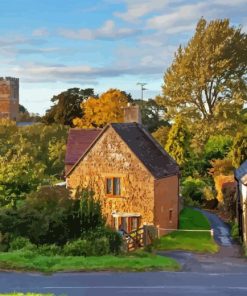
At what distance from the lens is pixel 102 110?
85.1 meters

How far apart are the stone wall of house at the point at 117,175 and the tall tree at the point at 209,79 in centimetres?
3559

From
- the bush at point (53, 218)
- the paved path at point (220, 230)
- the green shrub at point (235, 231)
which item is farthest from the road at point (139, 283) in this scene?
the green shrub at point (235, 231)

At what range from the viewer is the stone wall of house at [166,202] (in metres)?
39.6

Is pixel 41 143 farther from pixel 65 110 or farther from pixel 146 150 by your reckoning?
pixel 146 150

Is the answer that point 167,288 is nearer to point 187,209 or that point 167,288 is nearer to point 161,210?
point 161,210

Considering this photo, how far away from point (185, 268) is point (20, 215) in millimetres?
8846

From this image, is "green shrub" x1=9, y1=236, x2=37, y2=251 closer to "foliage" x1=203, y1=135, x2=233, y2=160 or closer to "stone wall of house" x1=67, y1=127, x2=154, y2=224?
"stone wall of house" x1=67, y1=127, x2=154, y2=224

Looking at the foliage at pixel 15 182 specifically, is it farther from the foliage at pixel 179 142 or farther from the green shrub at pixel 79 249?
the foliage at pixel 179 142

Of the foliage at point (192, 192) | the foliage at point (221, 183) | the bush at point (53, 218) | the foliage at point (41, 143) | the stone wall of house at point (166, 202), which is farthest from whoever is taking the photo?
the foliage at point (41, 143)

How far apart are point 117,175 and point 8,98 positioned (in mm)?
118215

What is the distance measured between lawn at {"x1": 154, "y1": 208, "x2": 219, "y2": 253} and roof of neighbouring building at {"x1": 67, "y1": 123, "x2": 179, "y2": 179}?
406cm

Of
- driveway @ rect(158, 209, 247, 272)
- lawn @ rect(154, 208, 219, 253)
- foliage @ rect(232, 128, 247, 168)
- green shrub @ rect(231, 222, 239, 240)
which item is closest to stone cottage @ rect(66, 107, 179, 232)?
lawn @ rect(154, 208, 219, 253)

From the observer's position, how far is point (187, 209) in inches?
2021

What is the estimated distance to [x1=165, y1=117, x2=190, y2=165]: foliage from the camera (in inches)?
2501
